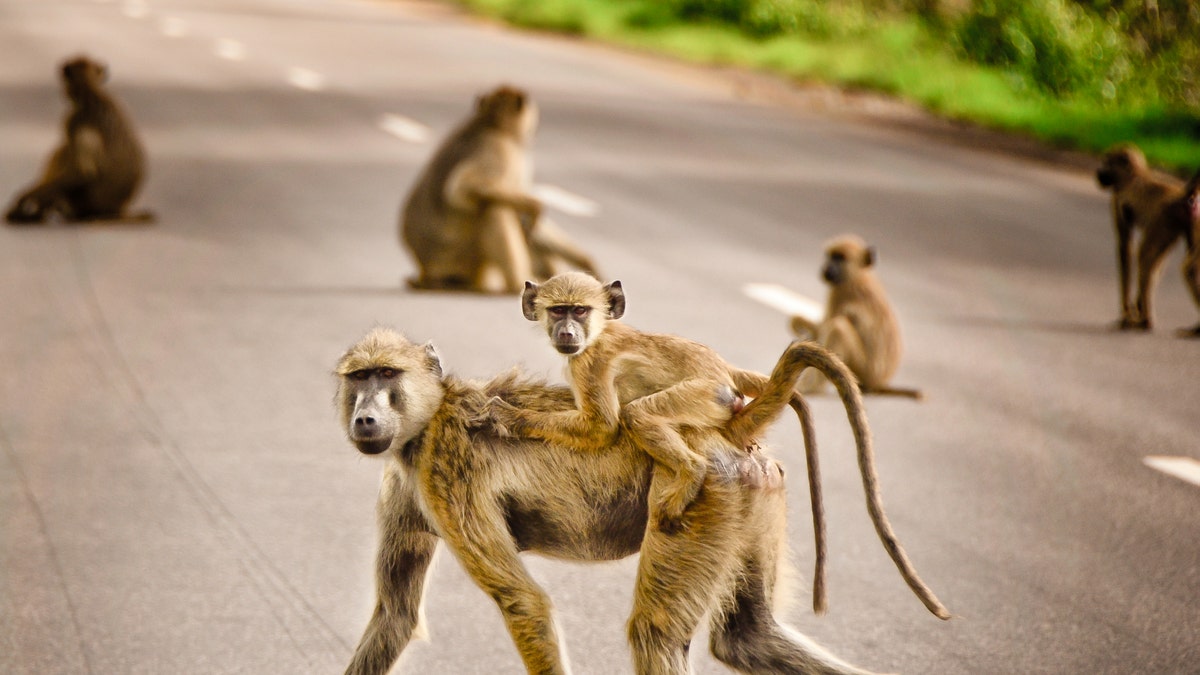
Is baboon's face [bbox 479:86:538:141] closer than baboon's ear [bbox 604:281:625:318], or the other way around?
baboon's ear [bbox 604:281:625:318]

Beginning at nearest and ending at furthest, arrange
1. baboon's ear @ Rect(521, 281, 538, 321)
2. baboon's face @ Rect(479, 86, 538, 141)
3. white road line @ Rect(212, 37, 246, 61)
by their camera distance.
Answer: baboon's ear @ Rect(521, 281, 538, 321)
baboon's face @ Rect(479, 86, 538, 141)
white road line @ Rect(212, 37, 246, 61)

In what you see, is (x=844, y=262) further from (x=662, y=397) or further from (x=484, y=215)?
(x=662, y=397)

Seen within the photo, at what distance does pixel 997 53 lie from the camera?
2298 centimetres

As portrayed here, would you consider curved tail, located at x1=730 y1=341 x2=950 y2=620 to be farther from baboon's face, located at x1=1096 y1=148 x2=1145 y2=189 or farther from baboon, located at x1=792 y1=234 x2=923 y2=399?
baboon's face, located at x1=1096 y1=148 x2=1145 y2=189

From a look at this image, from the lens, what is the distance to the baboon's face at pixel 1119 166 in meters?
10.4

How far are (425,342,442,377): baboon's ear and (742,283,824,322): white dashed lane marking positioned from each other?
662cm

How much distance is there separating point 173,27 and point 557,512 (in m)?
26.5

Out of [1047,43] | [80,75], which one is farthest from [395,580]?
[1047,43]

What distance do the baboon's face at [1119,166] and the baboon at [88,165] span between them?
7.52 meters

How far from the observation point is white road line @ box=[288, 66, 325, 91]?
72.1 ft

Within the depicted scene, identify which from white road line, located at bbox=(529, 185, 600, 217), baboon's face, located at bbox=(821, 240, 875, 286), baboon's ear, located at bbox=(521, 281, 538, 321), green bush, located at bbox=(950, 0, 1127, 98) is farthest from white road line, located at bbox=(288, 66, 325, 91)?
baboon's ear, located at bbox=(521, 281, 538, 321)

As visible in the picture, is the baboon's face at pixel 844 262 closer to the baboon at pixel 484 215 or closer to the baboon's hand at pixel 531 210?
the baboon at pixel 484 215

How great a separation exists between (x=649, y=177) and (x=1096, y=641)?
11.0 metres

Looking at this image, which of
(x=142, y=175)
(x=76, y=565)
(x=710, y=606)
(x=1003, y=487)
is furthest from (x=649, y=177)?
(x=710, y=606)
